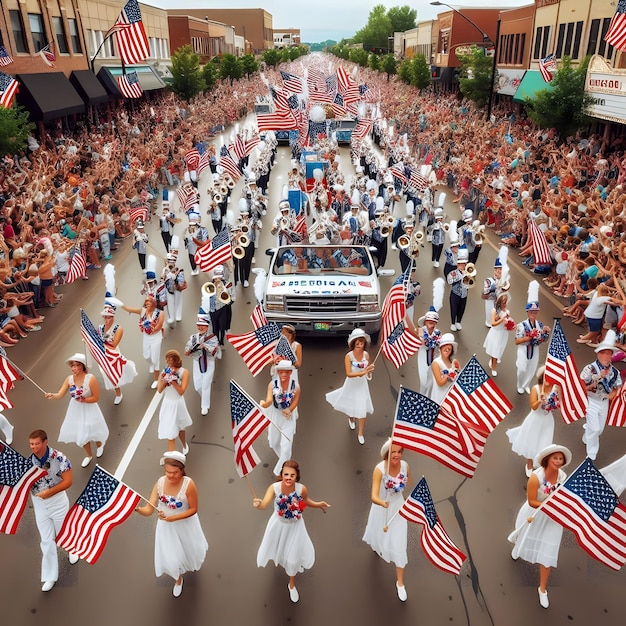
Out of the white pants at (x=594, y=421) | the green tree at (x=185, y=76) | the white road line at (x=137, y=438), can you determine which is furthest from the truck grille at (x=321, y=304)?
the green tree at (x=185, y=76)

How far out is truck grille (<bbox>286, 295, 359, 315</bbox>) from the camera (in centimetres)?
941

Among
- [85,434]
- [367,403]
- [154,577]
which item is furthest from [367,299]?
[154,577]

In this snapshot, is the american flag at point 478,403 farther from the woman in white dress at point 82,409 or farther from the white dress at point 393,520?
the woman in white dress at point 82,409

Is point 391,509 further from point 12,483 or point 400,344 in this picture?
point 12,483

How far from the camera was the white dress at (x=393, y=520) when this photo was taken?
5.12 meters

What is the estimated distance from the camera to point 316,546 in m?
5.87

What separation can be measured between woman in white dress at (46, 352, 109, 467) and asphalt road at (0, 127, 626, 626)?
1.48ft

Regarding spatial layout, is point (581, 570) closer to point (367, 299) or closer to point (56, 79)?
point (367, 299)

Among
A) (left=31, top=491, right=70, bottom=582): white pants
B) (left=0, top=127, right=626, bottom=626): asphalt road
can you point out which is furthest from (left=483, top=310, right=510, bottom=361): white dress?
(left=31, top=491, right=70, bottom=582): white pants

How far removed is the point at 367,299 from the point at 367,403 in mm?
2487

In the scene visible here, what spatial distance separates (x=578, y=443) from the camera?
7.50m

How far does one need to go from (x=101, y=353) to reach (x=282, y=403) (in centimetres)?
246

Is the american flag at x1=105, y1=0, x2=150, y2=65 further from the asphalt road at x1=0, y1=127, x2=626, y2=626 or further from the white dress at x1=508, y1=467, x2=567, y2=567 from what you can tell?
the white dress at x1=508, y1=467, x2=567, y2=567

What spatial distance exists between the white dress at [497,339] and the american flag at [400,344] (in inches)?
71.8
